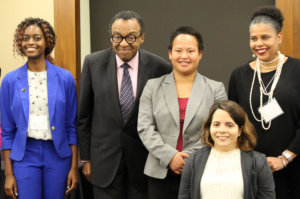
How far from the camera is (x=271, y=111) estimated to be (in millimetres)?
2248

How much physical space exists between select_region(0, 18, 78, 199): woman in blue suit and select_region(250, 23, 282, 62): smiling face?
4.14 feet

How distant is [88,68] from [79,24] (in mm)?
1065

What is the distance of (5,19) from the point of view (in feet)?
11.6

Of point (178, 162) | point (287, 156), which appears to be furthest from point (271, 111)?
point (178, 162)

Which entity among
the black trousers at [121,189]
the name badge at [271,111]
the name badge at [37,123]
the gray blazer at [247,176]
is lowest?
the black trousers at [121,189]

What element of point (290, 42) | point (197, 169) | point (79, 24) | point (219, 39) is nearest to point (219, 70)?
point (219, 39)

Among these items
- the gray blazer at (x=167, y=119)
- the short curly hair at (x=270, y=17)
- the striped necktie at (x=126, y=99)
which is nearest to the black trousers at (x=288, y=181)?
the gray blazer at (x=167, y=119)

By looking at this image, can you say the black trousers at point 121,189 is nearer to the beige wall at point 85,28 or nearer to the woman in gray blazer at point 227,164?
the woman in gray blazer at point 227,164

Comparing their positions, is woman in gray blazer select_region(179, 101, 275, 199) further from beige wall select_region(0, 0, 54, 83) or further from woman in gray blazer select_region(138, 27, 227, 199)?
beige wall select_region(0, 0, 54, 83)

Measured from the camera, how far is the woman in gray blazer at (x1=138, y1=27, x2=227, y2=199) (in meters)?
2.18

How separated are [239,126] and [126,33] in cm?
92

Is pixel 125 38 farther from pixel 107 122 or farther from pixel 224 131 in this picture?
pixel 224 131

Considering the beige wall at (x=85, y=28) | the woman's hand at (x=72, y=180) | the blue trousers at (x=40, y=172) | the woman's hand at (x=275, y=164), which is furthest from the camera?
the beige wall at (x=85, y=28)

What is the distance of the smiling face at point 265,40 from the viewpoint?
A: 7.47ft
